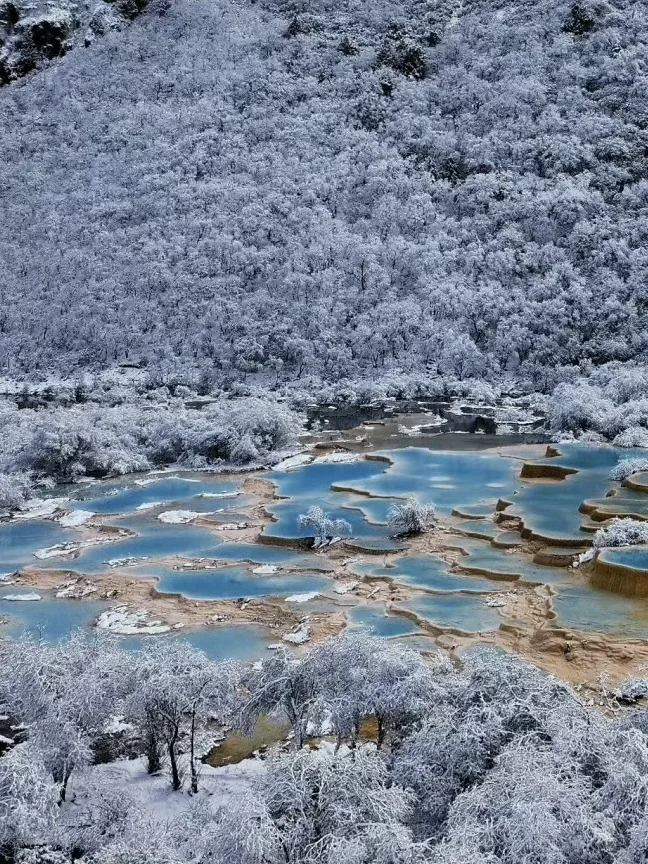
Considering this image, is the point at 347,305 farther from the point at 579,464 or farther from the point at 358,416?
the point at 579,464

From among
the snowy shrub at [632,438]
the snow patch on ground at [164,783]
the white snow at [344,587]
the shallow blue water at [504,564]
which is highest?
the snow patch on ground at [164,783]

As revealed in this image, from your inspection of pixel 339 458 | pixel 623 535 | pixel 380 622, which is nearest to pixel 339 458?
pixel 339 458

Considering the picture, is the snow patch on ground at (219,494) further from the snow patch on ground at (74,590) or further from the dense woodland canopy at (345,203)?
the dense woodland canopy at (345,203)

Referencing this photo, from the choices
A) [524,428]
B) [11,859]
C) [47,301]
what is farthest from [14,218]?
[11,859]

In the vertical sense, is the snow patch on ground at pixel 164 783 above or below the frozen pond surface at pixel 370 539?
above

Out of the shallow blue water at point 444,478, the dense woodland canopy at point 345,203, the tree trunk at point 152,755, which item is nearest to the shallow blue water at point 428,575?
the shallow blue water at point 444,478

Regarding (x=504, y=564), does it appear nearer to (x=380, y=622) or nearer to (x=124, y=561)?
(x=380, y=622)
